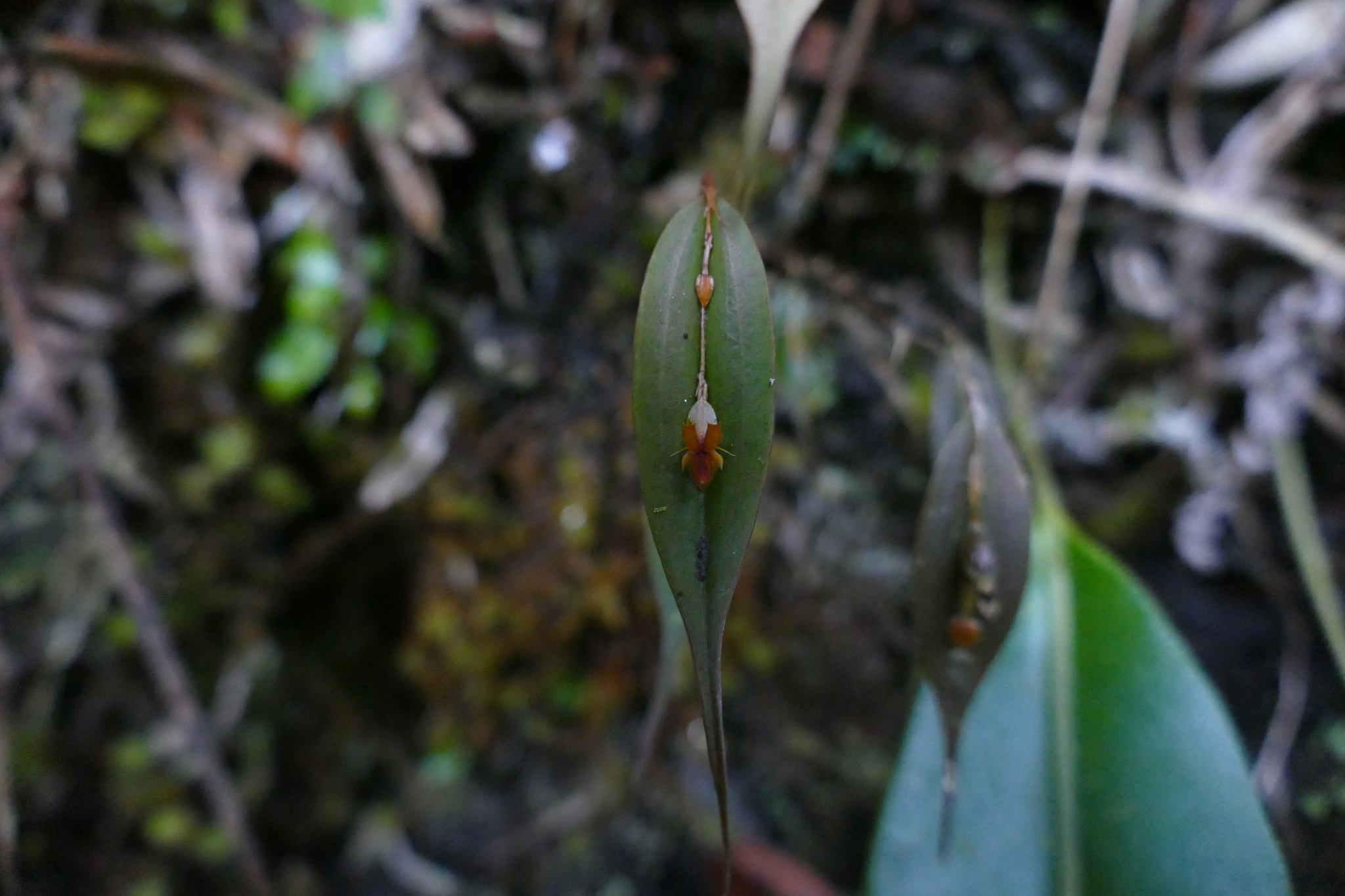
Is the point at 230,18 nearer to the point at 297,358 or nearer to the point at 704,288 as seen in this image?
the point at 297,358

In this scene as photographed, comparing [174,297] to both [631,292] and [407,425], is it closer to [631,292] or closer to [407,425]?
[407,425]

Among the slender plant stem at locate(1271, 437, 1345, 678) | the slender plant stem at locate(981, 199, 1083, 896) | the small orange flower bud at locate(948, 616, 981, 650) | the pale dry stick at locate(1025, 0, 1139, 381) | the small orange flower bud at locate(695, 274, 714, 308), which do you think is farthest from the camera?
the pale dry stick at locate(1025, 0, 1139, 381)

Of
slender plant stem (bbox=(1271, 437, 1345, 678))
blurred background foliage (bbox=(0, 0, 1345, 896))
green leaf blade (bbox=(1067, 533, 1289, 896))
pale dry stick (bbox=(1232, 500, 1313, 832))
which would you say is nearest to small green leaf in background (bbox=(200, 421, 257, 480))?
blurred background foliage (bbox=(0, 0, 1345, 896))

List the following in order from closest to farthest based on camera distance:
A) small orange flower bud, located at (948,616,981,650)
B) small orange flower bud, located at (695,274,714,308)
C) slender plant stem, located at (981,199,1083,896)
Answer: small orange flower bud, located at (695,274,714,308), small orange flower bud, located at (948,616,981,650), slender plant stem, located at (981,199,1083,896)

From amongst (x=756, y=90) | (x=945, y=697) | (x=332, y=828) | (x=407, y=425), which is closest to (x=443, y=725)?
(x=332, y=828)

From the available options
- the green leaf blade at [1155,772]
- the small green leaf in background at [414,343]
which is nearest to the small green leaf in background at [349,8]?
the small green leaf in background at [414,343]

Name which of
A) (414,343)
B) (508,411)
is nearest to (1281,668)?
(508,411)

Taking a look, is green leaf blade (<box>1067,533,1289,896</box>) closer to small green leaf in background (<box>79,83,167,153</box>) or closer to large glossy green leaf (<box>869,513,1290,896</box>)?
large glossy green leaf (<box>869,513,1290,896</box>)
